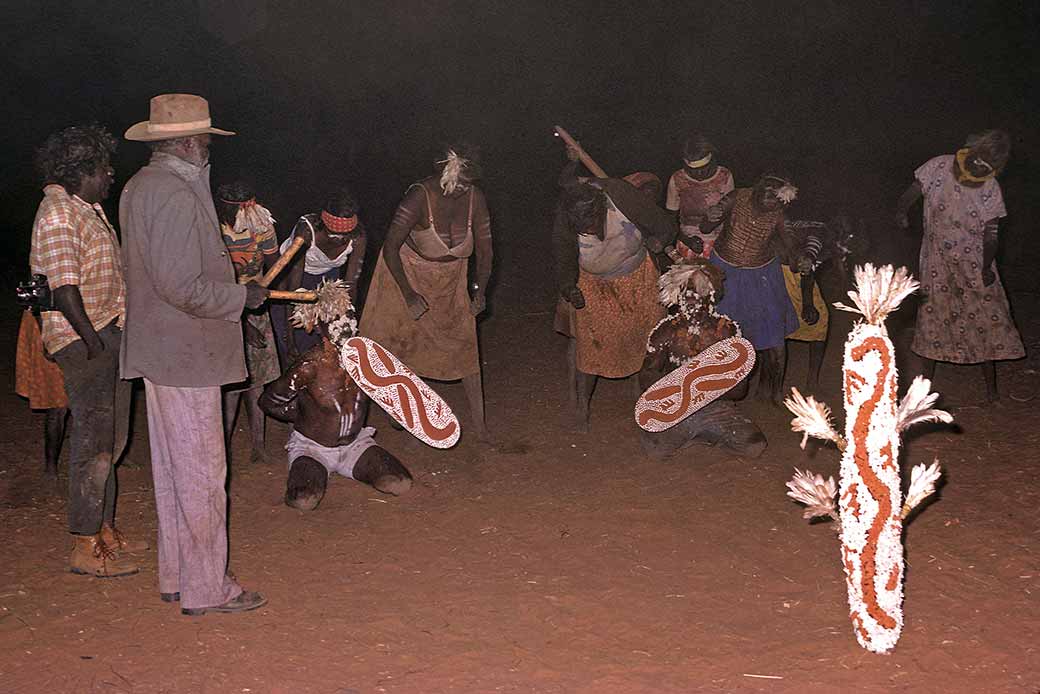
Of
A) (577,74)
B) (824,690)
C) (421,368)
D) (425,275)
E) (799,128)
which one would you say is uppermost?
(577,74)

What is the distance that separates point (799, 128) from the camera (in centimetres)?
2005

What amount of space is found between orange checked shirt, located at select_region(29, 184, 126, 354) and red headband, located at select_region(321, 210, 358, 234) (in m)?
1.74

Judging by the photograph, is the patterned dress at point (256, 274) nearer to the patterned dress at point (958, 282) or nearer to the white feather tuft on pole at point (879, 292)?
the white feather tuft on pole at point (879, 292)

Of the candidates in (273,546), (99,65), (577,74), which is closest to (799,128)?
(577,74)

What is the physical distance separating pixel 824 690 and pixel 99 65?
66.7 feet

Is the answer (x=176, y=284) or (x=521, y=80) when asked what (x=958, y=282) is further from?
(x=521, y=80)

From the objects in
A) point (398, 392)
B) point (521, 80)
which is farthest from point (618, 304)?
point (521, 80)

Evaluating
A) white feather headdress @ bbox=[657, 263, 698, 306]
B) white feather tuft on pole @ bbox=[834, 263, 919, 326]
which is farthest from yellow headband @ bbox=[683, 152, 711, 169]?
white feather tuft on pole @ bbox=[834, 263, 919, 326]

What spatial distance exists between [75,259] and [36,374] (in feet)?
5.58

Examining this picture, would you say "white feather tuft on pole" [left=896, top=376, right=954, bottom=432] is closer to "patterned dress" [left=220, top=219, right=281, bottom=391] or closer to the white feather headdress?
the white feather headdress

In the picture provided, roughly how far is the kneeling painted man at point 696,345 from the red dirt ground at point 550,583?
13 centimetres

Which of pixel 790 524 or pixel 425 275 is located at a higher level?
pixel 425 275

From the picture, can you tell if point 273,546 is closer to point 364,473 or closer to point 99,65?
point 364,473

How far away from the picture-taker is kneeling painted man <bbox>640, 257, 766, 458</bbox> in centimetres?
639
